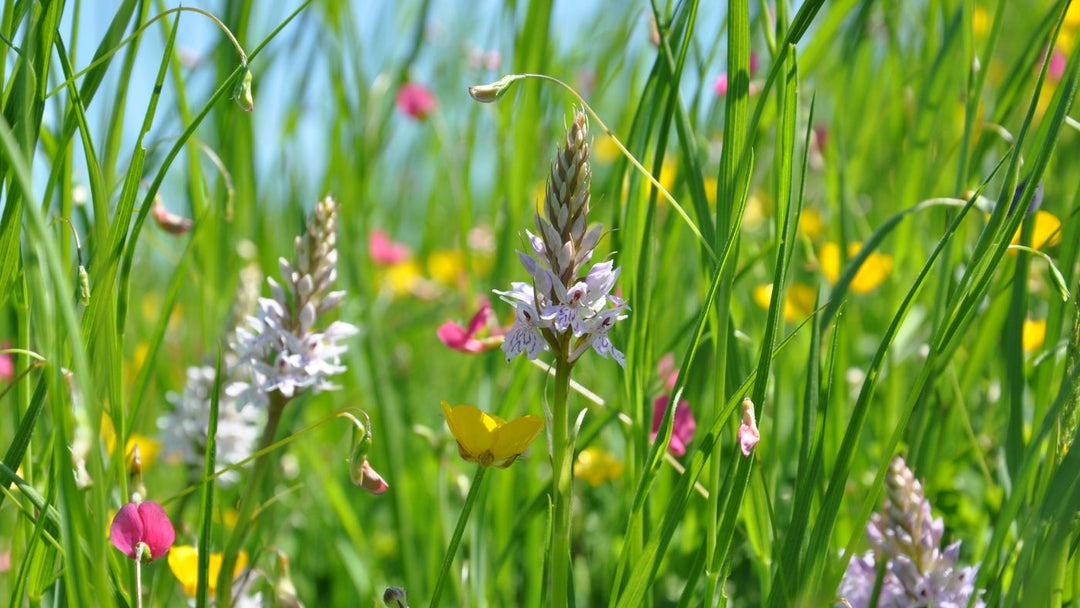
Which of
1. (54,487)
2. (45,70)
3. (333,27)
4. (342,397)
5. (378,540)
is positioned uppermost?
(333,27)

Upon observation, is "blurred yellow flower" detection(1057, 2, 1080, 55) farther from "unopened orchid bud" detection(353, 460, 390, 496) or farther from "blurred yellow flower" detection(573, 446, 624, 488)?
→ "unopened orchid bud" detection(353, 460, 390, 496)

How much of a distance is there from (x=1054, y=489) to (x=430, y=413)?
2.16 m

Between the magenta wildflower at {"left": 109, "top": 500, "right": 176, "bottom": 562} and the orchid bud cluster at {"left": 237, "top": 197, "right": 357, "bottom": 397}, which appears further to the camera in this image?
the orchid bud cluster at {"left": 237, "top": 197, "right": 357, "bottom": 397}

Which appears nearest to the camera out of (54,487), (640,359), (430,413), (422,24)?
(54,487)

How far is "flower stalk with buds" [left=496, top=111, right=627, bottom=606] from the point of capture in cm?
102

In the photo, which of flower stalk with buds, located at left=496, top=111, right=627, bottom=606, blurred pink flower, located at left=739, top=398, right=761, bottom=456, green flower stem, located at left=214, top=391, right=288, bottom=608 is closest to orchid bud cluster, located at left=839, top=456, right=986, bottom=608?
blurred pink flower, located at left=739, top=398, right=761, bottom=456

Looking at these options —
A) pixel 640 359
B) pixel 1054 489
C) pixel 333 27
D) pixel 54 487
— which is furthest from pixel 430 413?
pixel 1054 489

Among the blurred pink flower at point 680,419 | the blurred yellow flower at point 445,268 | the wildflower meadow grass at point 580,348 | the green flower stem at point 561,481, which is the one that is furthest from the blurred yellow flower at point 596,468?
the blurred yellow flower at point 445,268

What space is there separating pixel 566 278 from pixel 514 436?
0.57 ft

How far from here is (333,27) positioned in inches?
97.3

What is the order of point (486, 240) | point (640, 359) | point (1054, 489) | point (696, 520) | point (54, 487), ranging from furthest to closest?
point (486, 240) < point (696, 520) < point (640, 359) < point (54, 487) < point (1054, 489)

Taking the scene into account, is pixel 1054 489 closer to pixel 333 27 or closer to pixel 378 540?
pixel 378 540

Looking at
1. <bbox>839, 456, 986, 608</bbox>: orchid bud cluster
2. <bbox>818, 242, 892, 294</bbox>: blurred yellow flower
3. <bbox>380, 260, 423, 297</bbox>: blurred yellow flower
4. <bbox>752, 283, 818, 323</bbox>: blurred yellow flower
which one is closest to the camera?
<bbox>839, 456, 986, 608</bbox>: orchid bud cluster

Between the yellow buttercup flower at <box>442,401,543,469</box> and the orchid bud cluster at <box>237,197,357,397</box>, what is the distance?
309 mm
